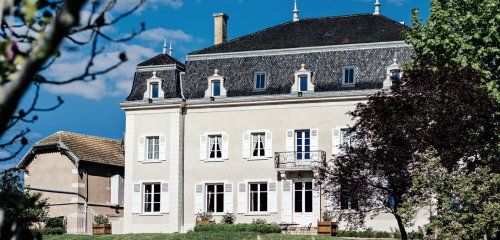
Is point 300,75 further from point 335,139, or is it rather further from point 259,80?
point 335,139

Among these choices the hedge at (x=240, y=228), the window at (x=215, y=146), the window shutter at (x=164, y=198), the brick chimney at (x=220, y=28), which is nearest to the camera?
the hedge at (x=240, y=228)

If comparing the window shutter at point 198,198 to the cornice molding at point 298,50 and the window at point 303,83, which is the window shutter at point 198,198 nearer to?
the cornice molding at point 298,50

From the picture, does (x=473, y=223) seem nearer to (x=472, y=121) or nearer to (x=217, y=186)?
(x=472, y=121)

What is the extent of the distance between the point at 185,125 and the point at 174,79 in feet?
7.93

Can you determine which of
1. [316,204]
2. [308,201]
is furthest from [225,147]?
[316,204]

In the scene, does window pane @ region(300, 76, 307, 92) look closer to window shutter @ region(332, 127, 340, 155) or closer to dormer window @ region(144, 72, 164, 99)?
window shutter @ region(332, 127, 340, 155)

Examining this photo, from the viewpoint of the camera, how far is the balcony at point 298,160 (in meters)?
43.2

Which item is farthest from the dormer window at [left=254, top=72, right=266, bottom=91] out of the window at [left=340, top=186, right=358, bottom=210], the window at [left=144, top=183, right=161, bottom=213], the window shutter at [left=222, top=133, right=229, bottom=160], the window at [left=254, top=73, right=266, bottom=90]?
the window at [left=340, top=186, right=358, bottom=210]

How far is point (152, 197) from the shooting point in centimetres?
4628

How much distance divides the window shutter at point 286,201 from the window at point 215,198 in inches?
129

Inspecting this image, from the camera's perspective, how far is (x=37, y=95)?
6559mm

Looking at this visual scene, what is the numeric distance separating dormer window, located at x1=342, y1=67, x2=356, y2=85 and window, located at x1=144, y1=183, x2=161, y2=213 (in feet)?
35.6

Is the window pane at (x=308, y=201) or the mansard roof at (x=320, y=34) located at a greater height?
the mansard roof at (x=320, y=34)

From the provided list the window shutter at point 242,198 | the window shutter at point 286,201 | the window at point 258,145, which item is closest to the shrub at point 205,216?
the window shutter at point 242,198
